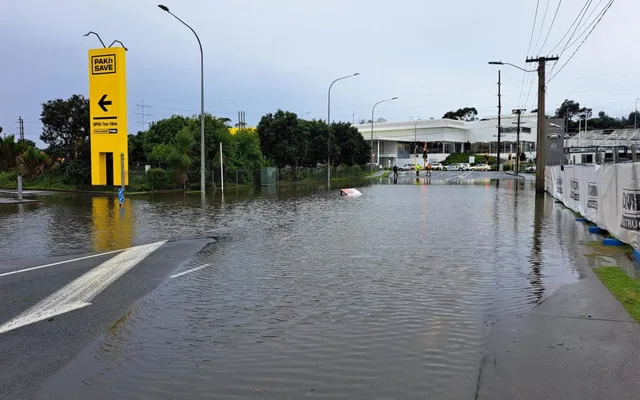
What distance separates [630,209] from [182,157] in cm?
2852

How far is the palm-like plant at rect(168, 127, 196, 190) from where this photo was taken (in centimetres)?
3434

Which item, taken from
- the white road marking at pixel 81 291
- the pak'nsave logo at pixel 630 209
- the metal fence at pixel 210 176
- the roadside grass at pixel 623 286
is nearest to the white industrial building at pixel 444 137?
the metal fence at pixel 210 176

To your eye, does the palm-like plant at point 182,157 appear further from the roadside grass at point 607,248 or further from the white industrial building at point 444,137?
the white industrial building at point 444,137

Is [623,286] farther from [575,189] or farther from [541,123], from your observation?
[541,123]

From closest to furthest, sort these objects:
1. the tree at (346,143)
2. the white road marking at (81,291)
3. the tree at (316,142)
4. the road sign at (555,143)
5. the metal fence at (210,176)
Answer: the white road marking at (81,291), the road sign at (555,143), the metal fence at (210,176), the tree at (316,142), the tree at (346,143)

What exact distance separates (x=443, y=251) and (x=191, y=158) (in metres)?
28.5

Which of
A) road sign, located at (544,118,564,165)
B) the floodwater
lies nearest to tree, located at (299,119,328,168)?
road sign, located at (544,118,564,165)

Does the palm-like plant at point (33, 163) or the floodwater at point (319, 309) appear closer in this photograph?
the floodwater at point (319, 309)

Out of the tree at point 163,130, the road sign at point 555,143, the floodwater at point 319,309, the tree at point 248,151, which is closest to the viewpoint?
the floodwater at point 319,309

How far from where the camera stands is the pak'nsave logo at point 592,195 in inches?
562

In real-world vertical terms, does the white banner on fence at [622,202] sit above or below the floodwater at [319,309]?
above

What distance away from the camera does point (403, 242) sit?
11711 millimetres

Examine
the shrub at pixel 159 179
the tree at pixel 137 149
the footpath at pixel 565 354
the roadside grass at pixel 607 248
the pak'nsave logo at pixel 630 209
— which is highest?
the tree at pixel 137 149

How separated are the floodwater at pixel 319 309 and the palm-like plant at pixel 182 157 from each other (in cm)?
1998
